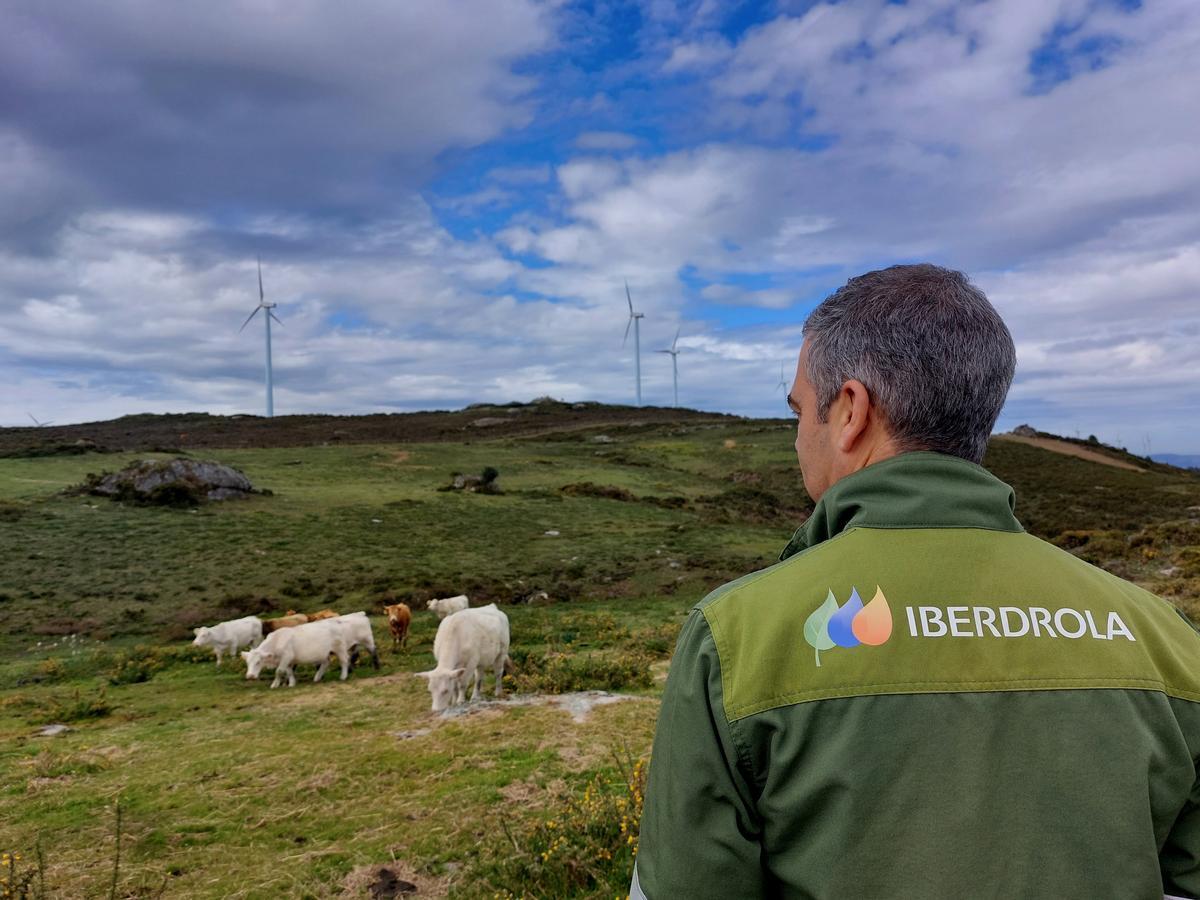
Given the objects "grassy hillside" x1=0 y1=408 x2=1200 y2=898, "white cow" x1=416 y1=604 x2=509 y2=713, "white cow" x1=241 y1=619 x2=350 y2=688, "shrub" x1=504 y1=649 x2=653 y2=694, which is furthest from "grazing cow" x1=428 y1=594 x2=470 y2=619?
"white cow" x1=416 y1=604 x2=509 y2=713

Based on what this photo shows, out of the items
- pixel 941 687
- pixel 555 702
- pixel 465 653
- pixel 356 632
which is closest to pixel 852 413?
pixel 941 687

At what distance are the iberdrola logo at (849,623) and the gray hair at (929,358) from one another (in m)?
0.55

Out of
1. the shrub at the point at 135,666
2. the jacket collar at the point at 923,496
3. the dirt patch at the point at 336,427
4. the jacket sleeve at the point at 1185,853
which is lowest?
the shrub at the point at 135,666

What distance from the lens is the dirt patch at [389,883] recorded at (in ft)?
18.9

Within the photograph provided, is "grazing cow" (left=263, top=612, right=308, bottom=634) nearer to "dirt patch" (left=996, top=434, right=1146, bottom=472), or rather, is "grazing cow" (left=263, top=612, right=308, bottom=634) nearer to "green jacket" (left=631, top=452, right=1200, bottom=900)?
"green jacket" (left=631, top=452, right=1200, bottom=900)

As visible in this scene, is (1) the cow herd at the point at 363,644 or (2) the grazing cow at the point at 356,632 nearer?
(1) the cow herd at the point at 363,644

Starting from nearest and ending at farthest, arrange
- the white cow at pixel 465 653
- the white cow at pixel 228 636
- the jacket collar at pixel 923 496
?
1. the jacket collar at pixel 923 496
2. the white cow at pixel 465 653
3. the white cow at pixel 228 636

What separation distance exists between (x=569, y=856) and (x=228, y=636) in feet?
42.9

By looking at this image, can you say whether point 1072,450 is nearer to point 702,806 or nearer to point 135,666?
point 135,666

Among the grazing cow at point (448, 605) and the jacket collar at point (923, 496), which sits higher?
the jacket collar at point (923, 496)

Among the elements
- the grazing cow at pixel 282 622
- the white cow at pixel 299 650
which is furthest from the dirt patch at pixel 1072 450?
the white cow at pixel 299 650

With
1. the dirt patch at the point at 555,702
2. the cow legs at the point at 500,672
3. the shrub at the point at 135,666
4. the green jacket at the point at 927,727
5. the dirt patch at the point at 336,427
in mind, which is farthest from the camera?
the dirt patch at the point at 336,427

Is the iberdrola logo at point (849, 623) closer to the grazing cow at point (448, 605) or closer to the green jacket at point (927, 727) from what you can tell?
the green jacket at point (927, 727)

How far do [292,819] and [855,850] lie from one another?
275 inches
